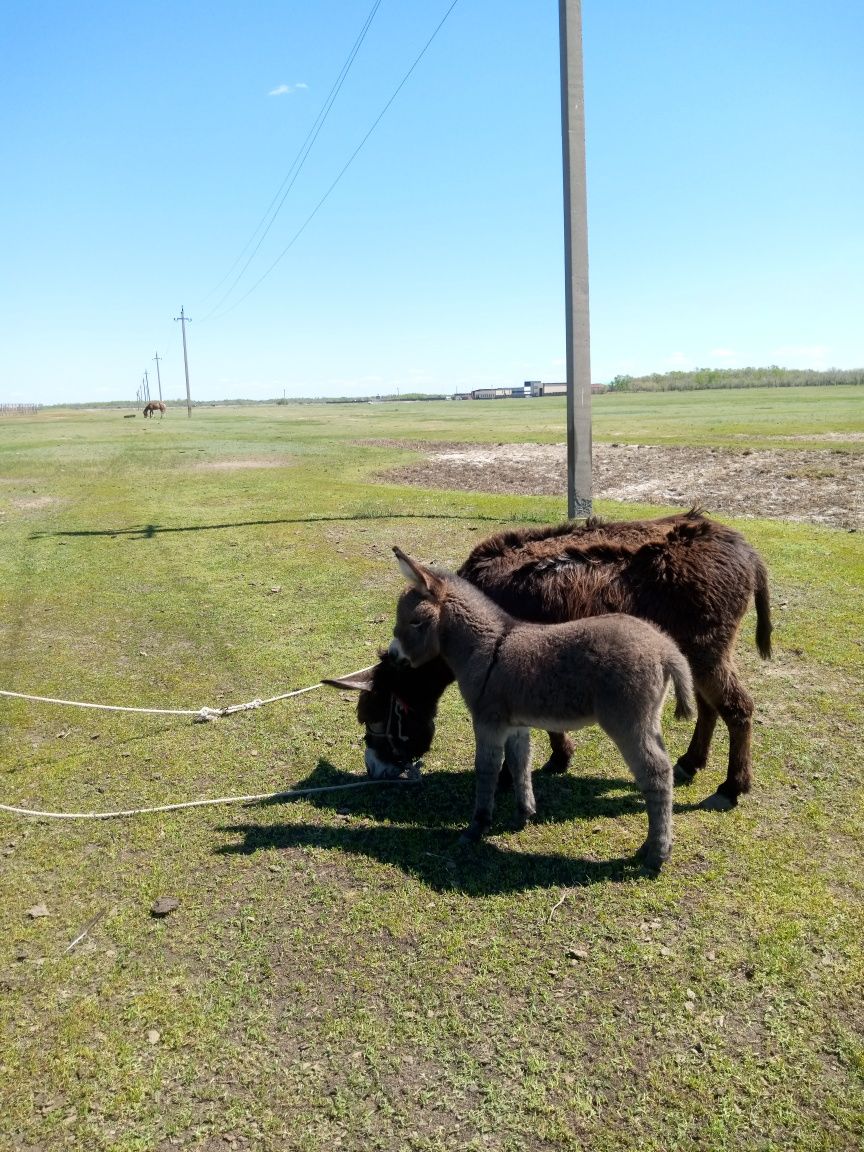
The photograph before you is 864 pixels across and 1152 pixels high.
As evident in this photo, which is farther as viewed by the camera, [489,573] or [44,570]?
[44,570]

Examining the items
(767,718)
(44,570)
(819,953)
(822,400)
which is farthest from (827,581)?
(822,400)

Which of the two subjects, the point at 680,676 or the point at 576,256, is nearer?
the point at 680,676

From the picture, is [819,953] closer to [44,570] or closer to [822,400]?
[44,570]

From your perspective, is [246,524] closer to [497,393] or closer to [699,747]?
[699,747]

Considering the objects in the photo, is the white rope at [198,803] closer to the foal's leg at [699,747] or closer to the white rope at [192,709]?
the white rope at [192,709]

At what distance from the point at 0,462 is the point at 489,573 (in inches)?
1190

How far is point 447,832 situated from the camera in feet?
17.9

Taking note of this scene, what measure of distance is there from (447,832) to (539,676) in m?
1.46

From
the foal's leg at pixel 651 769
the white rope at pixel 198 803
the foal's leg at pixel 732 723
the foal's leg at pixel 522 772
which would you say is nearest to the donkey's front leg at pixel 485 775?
the foal's leg at pixel 522 772

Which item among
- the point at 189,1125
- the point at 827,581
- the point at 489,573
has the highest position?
the point at 489,573

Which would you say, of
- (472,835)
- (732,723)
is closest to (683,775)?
(732,723)

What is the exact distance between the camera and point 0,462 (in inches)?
1188

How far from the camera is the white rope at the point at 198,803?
5.81 metres

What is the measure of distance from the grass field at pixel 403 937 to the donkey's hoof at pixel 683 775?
0.17 m
